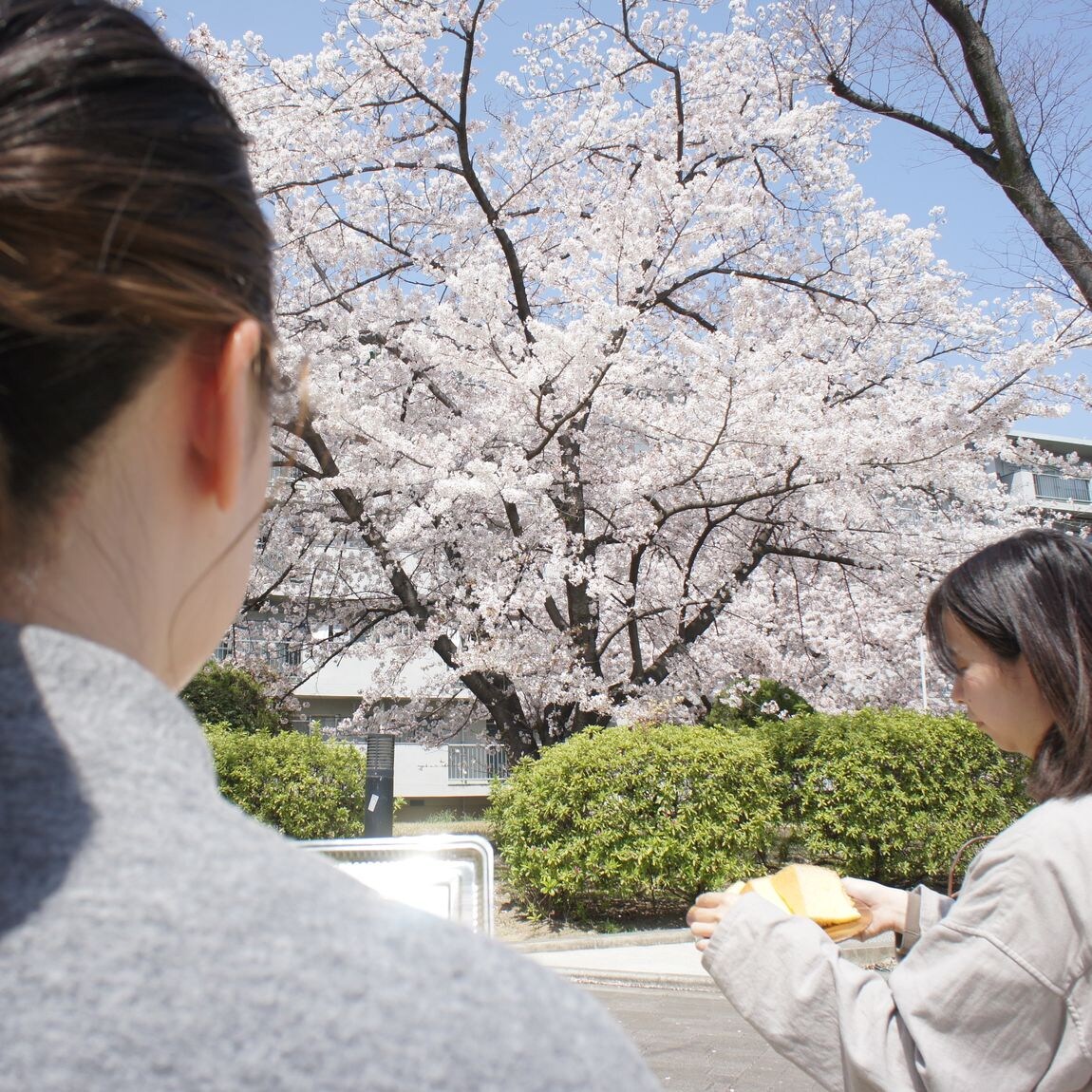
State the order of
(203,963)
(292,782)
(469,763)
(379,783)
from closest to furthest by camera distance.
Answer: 1. (203,963)
2. (379,783)
3. (292,782)
4. (469,763)

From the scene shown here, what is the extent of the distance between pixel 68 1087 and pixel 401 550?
10.5 meters

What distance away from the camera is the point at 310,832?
8.62 metres

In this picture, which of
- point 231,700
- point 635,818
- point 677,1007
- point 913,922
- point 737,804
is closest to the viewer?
point 913,922

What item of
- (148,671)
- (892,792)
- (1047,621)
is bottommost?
(892,792)

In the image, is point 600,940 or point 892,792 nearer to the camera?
point 600,940

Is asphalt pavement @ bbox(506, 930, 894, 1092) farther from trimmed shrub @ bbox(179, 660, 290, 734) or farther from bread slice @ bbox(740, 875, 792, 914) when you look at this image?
trimmed shrub @ bbox(179, 660, 290, 734)

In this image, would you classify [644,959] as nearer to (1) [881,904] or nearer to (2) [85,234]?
(1) [881,904]

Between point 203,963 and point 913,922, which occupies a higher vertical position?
point 203,963

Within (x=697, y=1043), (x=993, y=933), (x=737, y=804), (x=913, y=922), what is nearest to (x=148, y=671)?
(x=993, y=933)

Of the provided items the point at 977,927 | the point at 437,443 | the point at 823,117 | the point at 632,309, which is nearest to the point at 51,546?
the point at 977,927

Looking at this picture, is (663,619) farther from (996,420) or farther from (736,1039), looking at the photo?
(736,1039)

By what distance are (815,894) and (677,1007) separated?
4.75 m

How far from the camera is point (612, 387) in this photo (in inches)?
365

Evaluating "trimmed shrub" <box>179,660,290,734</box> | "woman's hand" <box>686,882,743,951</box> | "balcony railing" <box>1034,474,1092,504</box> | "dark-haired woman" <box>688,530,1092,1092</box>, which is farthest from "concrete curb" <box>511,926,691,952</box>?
"balcony railing" <box>1034,474,1092,504</box>
